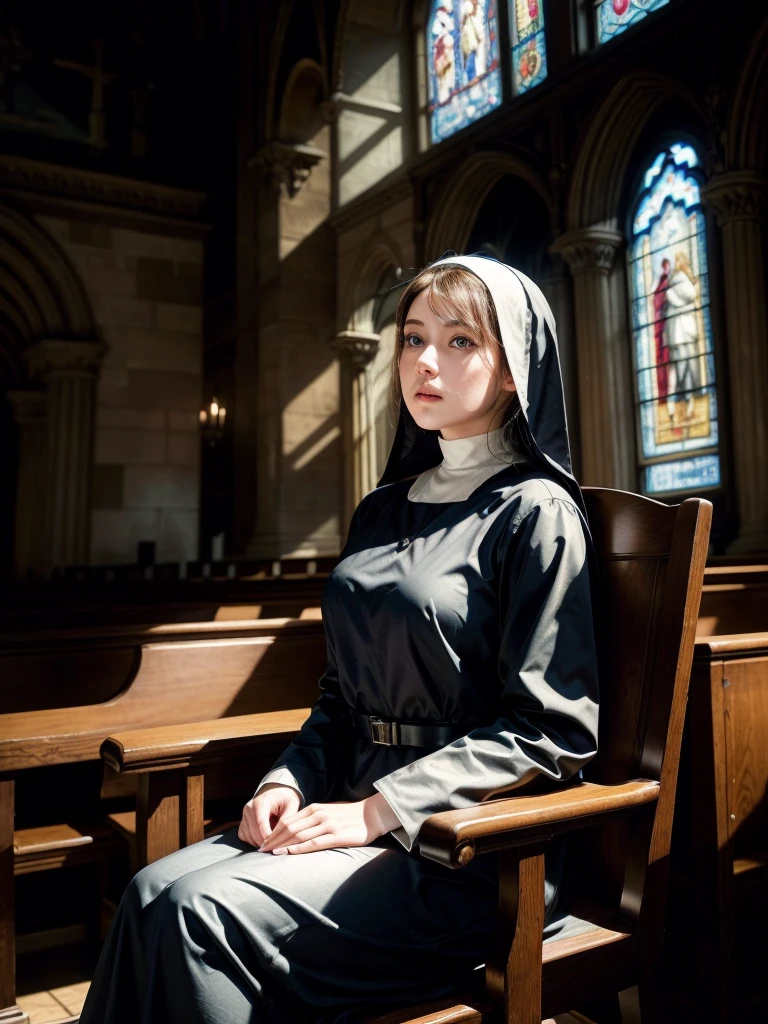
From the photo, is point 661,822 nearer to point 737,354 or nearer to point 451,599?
point 451,599

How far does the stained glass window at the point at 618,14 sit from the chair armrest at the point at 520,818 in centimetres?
733

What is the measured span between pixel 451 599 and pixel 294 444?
931 cm

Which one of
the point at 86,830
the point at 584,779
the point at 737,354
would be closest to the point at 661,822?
the point at 584,779

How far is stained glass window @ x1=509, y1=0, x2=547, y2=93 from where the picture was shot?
8.12 metres

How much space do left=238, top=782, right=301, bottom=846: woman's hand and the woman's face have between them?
0.59 metres

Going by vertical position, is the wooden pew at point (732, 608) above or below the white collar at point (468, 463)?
below

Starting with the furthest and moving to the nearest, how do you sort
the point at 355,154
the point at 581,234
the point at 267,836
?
the point at 355,154, the point at 581,234, the point at 267,836

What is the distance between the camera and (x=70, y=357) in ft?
34.4

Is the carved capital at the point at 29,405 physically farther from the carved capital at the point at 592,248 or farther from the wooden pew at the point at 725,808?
the wooden pew at the point at 725,808

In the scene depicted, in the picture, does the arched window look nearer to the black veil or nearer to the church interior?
the church interior

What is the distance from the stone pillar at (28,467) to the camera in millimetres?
11891

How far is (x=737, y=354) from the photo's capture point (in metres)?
6.24

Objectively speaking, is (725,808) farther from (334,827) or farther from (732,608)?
(732,608)

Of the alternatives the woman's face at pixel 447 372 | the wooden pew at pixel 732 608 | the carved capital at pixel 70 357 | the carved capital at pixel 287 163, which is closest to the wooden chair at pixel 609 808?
the woman's face at pixel 447 372
